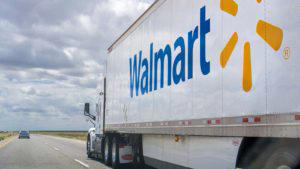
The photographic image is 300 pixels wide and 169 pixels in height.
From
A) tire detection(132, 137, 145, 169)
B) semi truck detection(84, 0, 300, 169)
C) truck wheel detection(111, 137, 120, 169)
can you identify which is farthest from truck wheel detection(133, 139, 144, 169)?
truck wheel detection(111, 137, 120, 169)

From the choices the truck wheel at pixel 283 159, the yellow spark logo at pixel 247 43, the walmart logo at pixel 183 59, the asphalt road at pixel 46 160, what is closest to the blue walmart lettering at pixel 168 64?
the walmart logo at pixel 183 59

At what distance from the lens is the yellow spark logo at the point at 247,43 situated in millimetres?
5609

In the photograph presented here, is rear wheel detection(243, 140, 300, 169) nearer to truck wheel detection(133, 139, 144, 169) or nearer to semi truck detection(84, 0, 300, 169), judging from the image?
semi truck detection(84, 0, 300, 169)

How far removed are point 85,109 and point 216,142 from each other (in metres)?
13.4

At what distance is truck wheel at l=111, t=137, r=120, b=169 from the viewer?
1472cm

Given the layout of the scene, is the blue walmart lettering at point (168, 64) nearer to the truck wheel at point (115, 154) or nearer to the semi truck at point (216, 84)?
the semi truck at point (216, 84)

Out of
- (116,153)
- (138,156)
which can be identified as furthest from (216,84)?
(116,153)

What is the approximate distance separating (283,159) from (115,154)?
9847mm

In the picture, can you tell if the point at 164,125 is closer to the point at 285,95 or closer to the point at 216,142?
the point at 216,142

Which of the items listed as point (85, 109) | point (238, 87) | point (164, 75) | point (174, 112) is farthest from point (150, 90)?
point (85, 109)

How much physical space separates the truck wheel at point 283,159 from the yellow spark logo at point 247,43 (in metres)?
0.97

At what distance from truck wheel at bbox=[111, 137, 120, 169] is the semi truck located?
5.56 feet

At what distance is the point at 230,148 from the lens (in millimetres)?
6945

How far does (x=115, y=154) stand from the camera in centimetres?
1499
